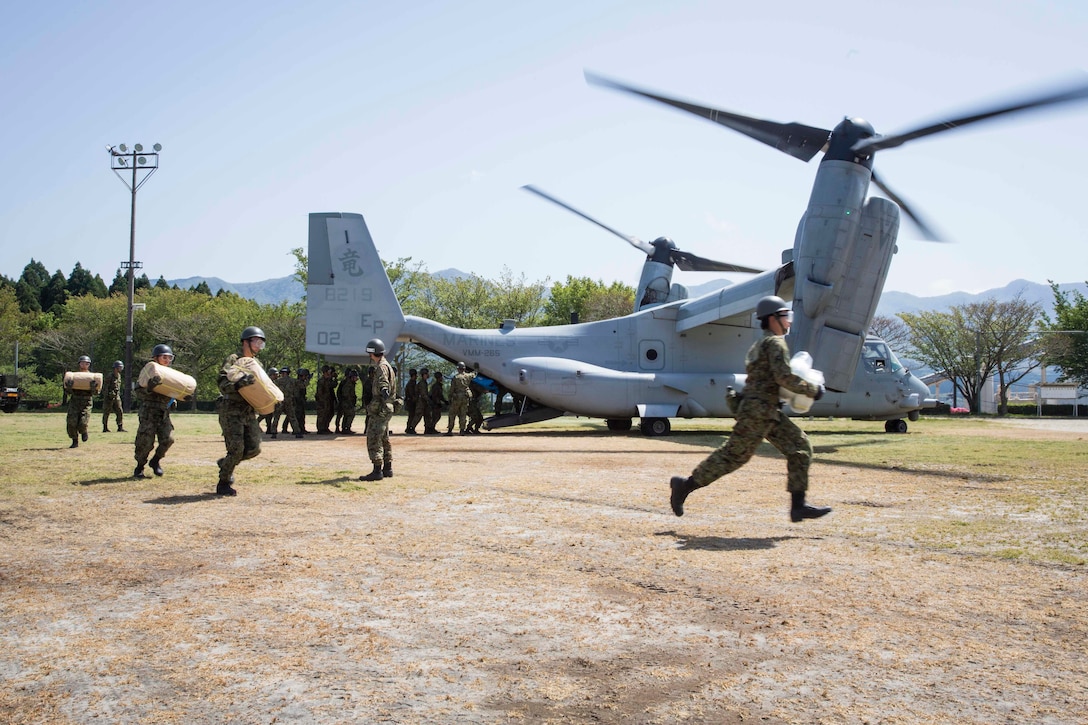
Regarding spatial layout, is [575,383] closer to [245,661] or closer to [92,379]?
[92,379]

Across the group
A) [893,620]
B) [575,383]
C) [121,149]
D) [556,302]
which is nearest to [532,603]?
[893,620]

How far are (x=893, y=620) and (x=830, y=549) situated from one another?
1.89 meters

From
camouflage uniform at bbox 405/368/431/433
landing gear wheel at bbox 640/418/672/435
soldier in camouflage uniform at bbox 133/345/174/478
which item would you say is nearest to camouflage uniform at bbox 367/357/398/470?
soldier in camouflage uniform at bbox 133/345/174/478

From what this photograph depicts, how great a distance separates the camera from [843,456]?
14680 mm

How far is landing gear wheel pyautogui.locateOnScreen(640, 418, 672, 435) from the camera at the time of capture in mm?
20766

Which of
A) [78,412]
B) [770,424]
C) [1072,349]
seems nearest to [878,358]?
[770,424]

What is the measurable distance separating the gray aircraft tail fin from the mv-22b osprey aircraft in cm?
2

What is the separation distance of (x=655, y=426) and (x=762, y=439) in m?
13.9

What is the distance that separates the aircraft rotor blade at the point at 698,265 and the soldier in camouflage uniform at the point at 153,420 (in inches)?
647

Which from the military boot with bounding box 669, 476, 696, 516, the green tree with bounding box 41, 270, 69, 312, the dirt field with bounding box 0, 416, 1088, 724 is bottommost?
the dirt field with bounding box 0, 416, 1088, 724

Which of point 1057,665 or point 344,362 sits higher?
point 344,362

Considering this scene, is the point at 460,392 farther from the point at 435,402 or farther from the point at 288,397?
the point at 288,397

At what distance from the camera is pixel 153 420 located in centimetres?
1029

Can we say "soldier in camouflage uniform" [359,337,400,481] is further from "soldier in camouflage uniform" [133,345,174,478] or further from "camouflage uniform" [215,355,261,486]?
"soldier in camouflage uniform" [133,345,174,478]
